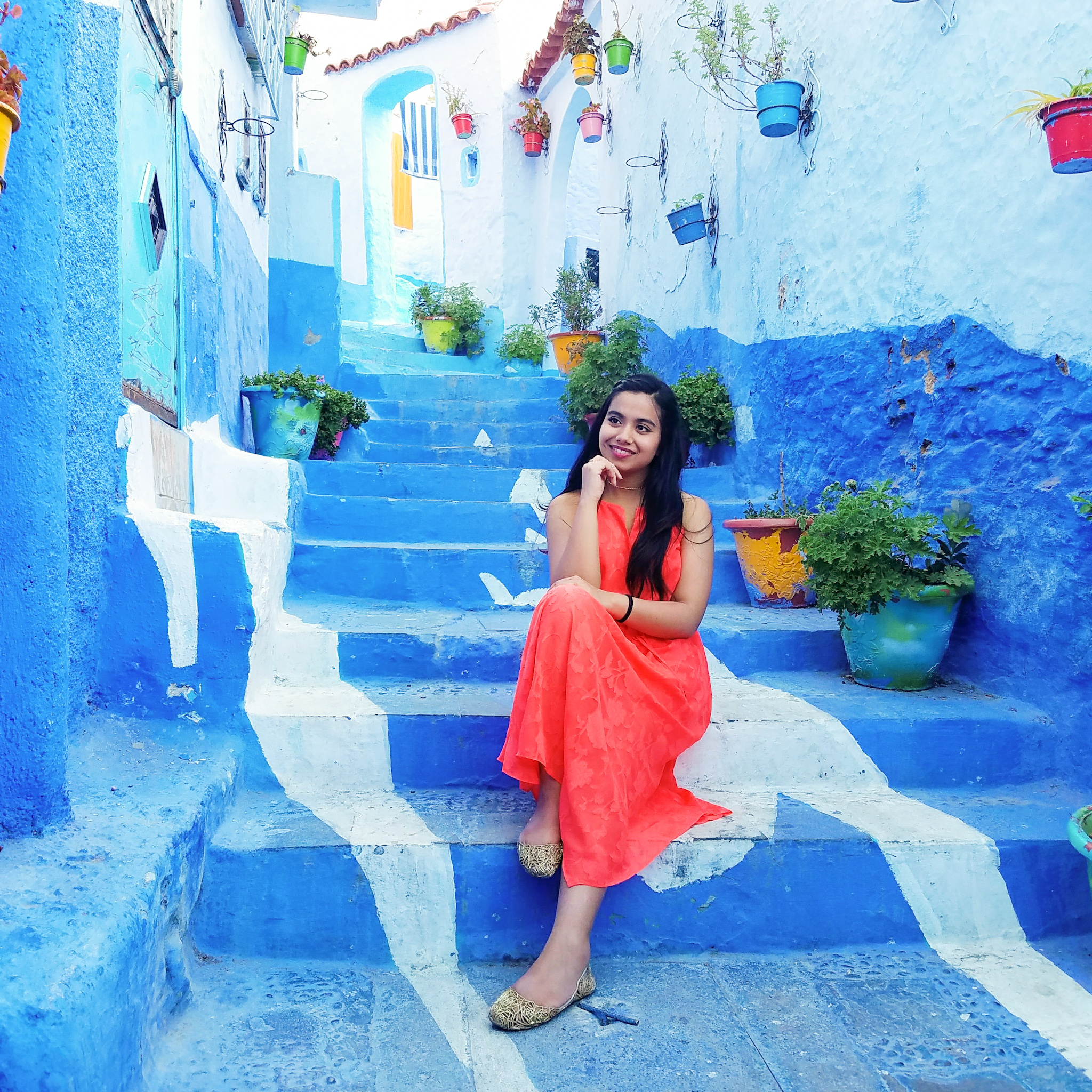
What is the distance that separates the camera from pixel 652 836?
1.99m

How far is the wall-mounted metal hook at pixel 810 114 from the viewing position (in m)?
3.71

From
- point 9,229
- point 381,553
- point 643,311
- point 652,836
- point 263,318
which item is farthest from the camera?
point 643,311

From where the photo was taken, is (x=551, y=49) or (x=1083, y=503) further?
(x=551, y=49)

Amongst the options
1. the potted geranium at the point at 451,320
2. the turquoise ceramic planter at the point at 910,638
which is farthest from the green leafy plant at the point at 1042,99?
the potted geranium at the point at 451,320

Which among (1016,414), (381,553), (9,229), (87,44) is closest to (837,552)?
(1016,414)

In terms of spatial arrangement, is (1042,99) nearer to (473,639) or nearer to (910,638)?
(910,638)

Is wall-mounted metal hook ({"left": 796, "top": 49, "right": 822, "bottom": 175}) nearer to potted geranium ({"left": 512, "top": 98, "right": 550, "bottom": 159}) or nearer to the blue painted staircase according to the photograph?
the blue painted staircase

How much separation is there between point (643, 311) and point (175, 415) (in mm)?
3954

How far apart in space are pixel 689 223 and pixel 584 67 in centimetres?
399

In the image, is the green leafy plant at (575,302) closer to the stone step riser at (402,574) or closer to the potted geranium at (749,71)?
the potted geranium at (749,71)

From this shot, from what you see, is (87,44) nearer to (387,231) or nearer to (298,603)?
(298,603)

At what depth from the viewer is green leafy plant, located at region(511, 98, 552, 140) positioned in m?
9.75

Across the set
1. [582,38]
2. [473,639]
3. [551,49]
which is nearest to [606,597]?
[473,639]

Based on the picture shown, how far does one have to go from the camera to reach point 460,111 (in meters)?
10.2
